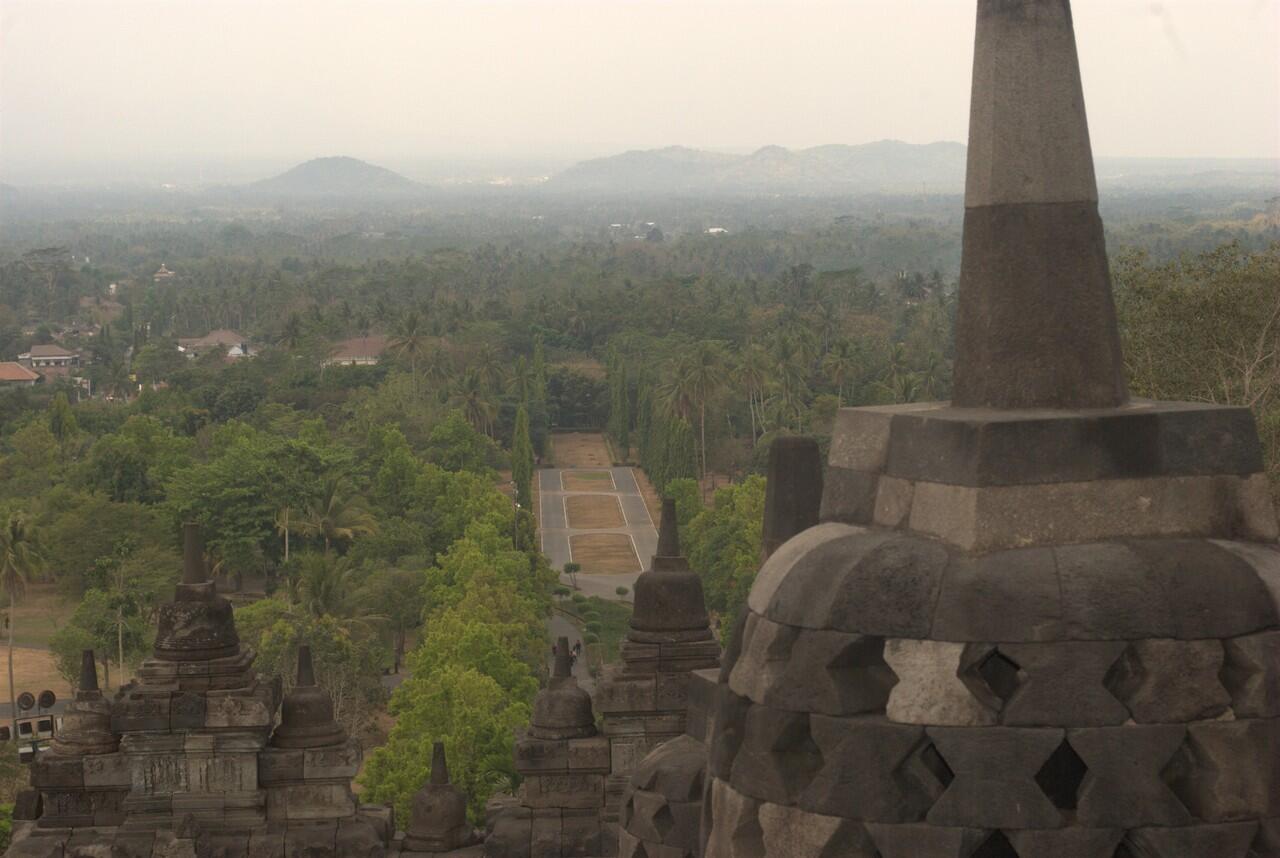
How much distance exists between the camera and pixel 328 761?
44.3 feet

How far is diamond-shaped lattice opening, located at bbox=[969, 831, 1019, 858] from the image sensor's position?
6.39 meters

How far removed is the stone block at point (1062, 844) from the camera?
6316mm

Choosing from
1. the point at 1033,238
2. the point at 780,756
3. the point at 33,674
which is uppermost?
the point at 1033,238

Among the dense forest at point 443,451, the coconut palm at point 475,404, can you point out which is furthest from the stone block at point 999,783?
the coconut palm at point 475,404

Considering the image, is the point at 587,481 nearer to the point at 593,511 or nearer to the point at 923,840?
the point at 593,511

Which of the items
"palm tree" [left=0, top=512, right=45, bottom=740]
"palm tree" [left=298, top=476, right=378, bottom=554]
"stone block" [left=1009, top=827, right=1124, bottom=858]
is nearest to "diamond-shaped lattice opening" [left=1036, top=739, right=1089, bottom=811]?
"stone block" [left=1009, top=827, right=1124, bottom=858]

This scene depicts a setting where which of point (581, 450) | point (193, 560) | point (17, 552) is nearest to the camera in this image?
point (193, 560)

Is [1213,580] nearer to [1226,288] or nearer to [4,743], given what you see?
[1226,288]

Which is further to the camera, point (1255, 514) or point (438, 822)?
point (438, 822)

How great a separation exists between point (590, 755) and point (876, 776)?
6.96 meters

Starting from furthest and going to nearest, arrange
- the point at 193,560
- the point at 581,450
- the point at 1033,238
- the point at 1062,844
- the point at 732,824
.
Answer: the point at 581,450, the point at 193,560, the point at 1033,238, the point at 732,824, the point at 1062,844

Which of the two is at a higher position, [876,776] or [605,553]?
[876,776]

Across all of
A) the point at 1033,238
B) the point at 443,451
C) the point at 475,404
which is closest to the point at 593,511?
the point at 443,451

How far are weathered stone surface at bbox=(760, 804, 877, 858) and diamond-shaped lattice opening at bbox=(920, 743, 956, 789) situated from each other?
300mm
